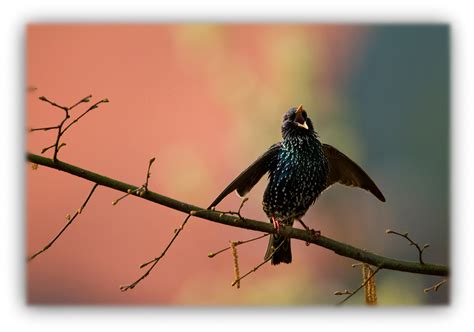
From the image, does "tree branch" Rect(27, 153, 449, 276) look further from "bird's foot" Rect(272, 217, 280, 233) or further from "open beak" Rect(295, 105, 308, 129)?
"open beak" Rect(295, 105, 308, 129)

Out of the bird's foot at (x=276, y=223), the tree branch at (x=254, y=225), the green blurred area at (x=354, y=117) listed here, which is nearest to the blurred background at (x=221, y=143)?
the green blurred area at (x=354, y=117)

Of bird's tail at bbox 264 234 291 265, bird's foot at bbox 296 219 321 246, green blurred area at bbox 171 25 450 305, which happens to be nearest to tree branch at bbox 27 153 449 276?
bird's foot at bbox 296 219 321 246

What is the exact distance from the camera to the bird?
275 cm

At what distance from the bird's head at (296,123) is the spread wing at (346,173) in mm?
106

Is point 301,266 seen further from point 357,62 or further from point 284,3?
point 284,3

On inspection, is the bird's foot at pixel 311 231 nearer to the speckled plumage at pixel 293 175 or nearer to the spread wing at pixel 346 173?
the speckled plumage at pixel 293 175

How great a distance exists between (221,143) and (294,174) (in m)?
0.34

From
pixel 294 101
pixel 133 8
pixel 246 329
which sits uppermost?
pixel 133 8

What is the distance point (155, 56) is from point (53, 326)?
1.21 meters

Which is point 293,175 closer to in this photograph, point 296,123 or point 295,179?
point 295,179

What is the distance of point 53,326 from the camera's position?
2.88 metres

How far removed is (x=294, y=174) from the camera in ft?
9.02

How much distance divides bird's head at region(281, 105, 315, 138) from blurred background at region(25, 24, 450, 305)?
0.04 meters

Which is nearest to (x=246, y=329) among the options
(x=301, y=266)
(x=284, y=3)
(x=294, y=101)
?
(x=301, y=266)
